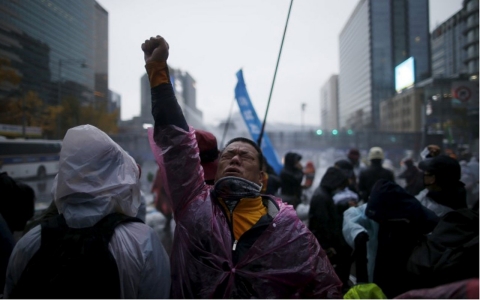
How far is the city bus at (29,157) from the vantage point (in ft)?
12.2

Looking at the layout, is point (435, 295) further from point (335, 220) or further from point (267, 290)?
point (335, 220)

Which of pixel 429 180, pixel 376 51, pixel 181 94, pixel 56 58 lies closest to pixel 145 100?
pixel 181 94

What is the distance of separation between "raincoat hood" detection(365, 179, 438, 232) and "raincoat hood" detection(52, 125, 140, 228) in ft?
6.04

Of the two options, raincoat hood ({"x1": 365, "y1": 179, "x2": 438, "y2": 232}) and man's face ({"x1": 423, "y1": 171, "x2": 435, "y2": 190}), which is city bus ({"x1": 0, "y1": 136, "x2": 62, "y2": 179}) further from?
man's face ({"x1": 423, "y1": 171, "x2": 435, "y2": 190})

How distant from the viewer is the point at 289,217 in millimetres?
1660

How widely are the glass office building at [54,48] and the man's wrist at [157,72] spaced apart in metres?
1.30

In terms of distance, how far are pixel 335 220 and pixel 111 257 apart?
8.82ft

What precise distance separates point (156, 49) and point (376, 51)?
7.35 metres

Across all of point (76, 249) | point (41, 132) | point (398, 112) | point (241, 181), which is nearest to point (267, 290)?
point (241, 181)

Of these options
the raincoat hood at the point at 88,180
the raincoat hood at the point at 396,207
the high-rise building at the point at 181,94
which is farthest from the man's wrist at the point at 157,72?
the raincoat hood at the point at 396,207

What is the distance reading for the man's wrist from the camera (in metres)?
1.54

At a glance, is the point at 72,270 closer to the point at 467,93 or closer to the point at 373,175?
the point at 373,175

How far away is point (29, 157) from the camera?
13.4ft

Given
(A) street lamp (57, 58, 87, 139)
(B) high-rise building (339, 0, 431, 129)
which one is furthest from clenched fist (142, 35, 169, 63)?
(A) street lamp (57, 58, 87, 139)
